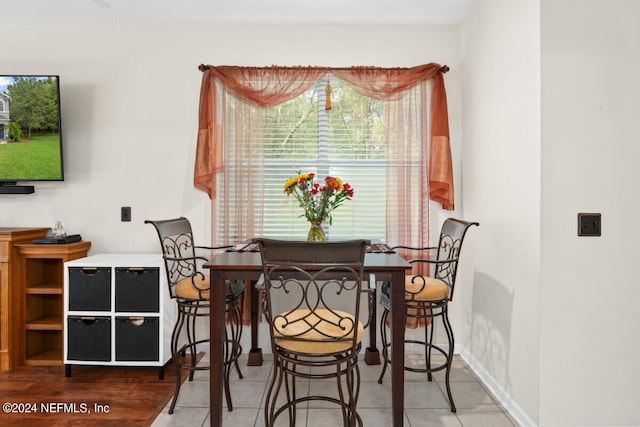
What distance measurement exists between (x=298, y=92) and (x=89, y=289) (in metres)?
2.07

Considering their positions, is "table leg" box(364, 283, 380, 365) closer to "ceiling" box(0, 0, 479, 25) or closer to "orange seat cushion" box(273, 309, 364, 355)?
"orange seat cushion" box(273, 309, 364, 355)

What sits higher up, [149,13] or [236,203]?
[149,13]

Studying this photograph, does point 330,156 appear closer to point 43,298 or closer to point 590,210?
point 590,210

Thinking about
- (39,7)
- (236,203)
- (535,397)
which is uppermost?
(39,7)

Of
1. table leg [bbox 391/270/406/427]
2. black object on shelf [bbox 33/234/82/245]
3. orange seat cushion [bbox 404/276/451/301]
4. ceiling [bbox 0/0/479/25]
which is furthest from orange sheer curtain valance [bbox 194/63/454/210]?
table leg [bbox 391/270/406/427]

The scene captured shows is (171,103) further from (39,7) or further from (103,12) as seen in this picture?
(39,7)

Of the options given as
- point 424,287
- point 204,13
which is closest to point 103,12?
point 204,13

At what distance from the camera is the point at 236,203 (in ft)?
10.5

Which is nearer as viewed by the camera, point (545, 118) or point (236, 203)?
point (545, 118)

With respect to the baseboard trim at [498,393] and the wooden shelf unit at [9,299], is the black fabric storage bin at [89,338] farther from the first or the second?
the baseboard trim at [498,393]

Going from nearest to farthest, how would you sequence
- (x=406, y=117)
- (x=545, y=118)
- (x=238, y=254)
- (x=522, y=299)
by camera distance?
(x=545, y=118) → (x=522, y=299) → (x=238, y=254) → (x=406, y=117)

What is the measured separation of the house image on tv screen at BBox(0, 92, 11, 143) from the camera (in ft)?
10.1

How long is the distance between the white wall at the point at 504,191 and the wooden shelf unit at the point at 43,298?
2977 mm

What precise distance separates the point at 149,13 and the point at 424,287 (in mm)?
2830
